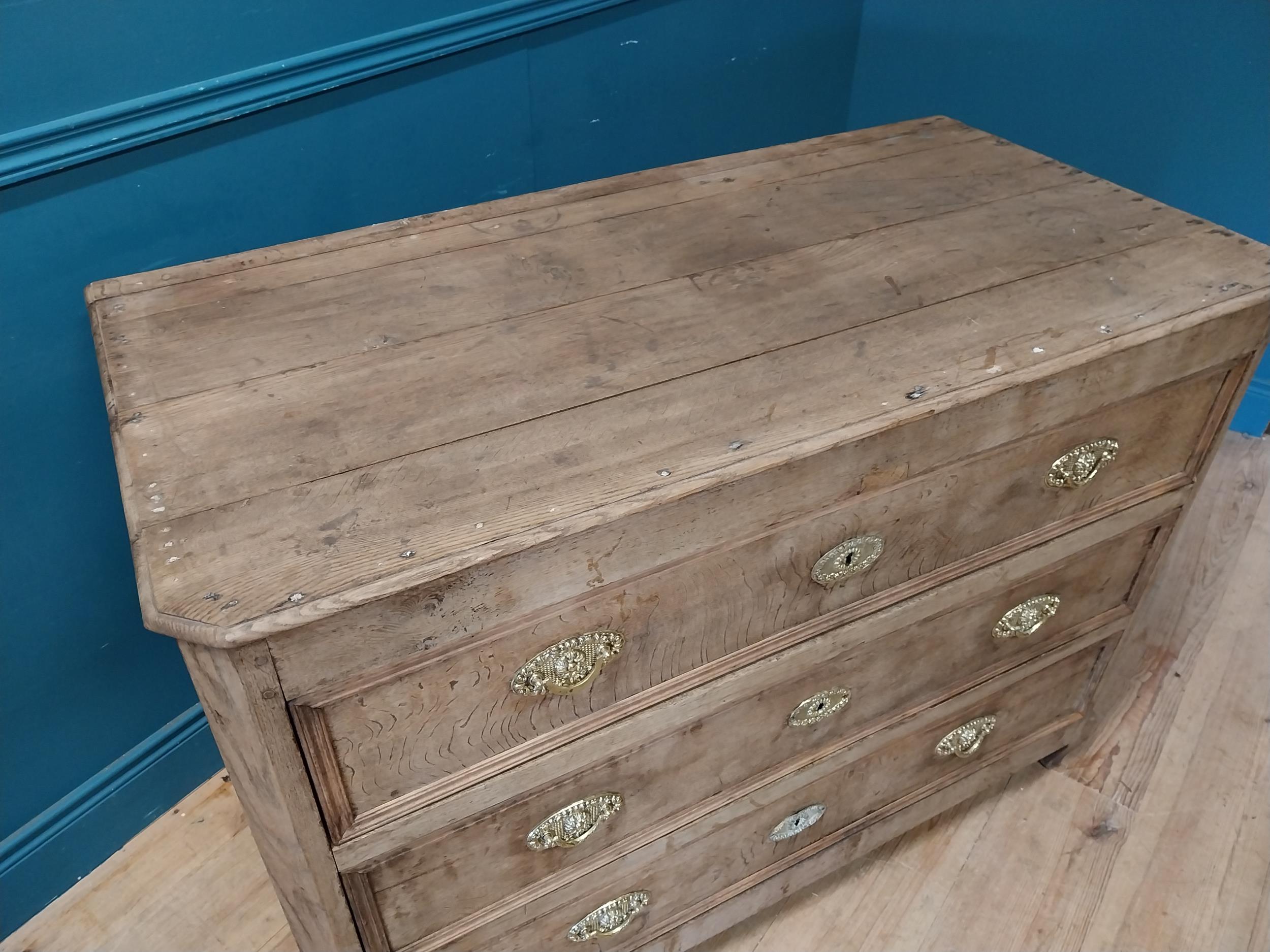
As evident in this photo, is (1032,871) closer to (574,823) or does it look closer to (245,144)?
(574,823)

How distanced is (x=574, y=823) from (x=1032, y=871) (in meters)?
0.81

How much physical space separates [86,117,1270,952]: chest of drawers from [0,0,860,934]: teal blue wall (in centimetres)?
15

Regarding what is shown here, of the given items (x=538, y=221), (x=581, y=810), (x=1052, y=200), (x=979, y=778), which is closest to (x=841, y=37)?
(x=1052, y=200)

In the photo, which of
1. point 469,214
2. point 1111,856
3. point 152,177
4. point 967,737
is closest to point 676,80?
point 469,214

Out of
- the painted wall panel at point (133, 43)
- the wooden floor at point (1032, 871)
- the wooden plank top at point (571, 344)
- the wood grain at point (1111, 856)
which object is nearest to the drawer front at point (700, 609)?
the wooden plank top at point (571, 344)

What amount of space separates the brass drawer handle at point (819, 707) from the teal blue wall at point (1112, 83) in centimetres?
142

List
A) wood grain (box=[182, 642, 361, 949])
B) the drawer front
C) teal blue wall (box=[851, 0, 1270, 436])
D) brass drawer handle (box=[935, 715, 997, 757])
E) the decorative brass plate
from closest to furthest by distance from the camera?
wood grain (box=[182, 642, 361, 949])
the drawer front
the decorative brass plate
brass drawer handle (box=[935, 715, 997, 757])
teal blue wall (box=[851, 0, 1270, 436])

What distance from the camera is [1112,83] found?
6.13 ft

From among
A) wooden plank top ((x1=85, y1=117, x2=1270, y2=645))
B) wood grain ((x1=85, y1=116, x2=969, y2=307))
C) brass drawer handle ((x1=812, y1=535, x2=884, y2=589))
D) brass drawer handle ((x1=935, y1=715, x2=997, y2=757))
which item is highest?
wood grain ((x1=85, y1=116, x2=969, y2=307))

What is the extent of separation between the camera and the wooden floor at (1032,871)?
1.33 metres

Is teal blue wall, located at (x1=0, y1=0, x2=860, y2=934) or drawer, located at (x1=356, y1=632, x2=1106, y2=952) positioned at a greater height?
teal blue wall, located at (x1=0, y1=0, x2=860, y2=934)

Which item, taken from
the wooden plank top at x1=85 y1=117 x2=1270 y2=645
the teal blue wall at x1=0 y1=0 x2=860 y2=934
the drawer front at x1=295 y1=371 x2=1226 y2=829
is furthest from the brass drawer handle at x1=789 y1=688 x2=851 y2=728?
the teal blue wall at x1=0 y1=0 x2=860 y2=934

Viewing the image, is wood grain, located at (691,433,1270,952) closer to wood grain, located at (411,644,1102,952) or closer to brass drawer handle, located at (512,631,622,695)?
wood grain, located at (411,644,1102,952)

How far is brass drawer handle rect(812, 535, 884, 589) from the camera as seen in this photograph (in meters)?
0.94
